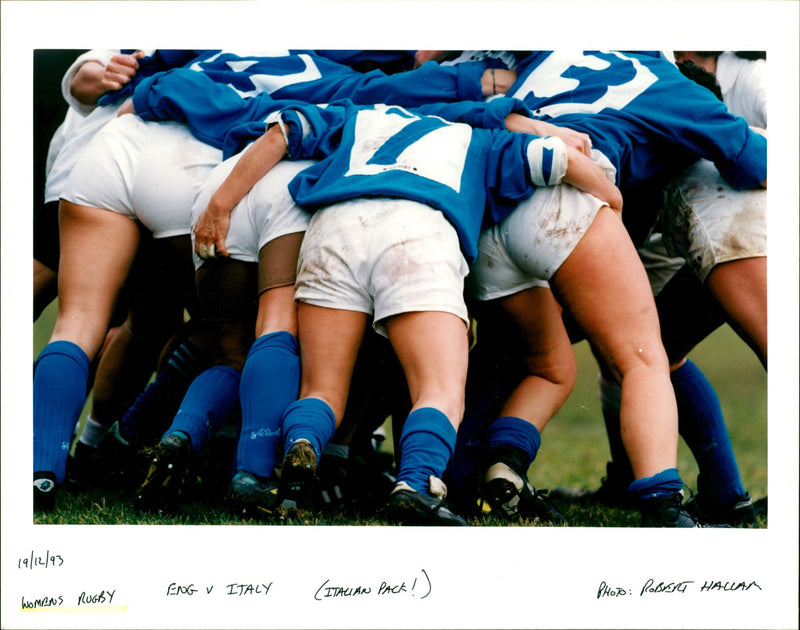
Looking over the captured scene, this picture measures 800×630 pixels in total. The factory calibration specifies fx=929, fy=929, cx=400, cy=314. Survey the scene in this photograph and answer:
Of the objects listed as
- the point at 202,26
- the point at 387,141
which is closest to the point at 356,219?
the point at 387,141

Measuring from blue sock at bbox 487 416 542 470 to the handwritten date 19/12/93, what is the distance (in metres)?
0.47

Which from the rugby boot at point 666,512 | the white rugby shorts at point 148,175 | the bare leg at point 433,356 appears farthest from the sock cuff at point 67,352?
the rugby boot at point 666,512

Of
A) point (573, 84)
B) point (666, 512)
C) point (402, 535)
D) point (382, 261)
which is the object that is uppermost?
point (573, 84)

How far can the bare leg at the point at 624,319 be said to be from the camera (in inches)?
98.9

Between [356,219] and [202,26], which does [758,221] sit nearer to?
[356,219]

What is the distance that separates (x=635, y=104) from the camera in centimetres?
275

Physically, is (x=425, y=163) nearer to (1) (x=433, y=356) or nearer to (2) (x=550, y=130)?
(2) (x=550, y=130)

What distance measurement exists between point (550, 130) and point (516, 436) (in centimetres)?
91

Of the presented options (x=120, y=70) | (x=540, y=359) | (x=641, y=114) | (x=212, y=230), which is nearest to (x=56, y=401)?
(x=212, y=230)

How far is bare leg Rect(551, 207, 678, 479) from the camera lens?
98.9 inches

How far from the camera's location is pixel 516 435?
281 cm

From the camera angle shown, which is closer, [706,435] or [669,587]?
[669,587]

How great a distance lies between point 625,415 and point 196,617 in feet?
4.11

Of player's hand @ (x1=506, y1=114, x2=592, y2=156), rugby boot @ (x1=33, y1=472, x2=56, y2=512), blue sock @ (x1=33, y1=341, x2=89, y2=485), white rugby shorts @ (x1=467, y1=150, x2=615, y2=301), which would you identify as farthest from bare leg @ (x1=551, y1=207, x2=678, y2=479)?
rugby boot @ (x1=33, y1=472, x2=56, y2=512)
